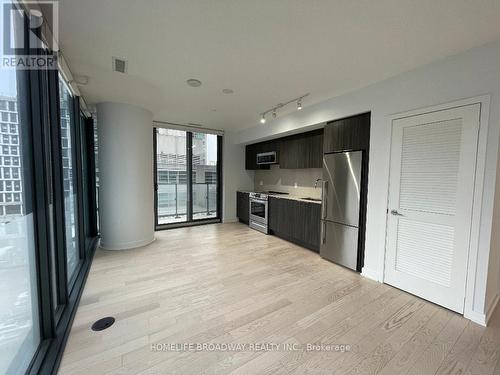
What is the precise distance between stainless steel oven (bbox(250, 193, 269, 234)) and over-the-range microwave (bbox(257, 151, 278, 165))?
830mm

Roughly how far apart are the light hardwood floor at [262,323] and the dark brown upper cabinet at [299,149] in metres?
2.00

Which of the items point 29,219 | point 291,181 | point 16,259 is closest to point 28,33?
point 29,219

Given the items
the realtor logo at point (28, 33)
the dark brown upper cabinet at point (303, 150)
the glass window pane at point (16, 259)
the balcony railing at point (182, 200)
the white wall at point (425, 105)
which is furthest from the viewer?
the balcony railing at point (182, 200)

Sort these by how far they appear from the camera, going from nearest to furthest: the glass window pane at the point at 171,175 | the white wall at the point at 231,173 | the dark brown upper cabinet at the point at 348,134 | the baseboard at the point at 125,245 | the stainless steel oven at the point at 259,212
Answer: the dark brown upper cabinet at the point at 348,134
the baseboard at the point at 125,245
the stainless steel oven at the point at 259,212
the glass window pane at the point at 171,175
the white wall at the point at 231,173

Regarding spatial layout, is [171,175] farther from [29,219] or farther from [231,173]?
[29,219]

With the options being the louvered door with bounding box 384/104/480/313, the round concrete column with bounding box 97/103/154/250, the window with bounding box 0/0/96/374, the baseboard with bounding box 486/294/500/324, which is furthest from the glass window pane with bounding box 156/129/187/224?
the baseboard with bounding box 486/294/500/324

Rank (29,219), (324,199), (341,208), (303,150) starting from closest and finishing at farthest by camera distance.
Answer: (29,219)
(341,208)
(324,199)
(303,150)

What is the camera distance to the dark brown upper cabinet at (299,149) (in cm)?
410

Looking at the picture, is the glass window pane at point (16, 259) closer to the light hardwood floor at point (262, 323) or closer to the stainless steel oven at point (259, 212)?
the light hardwood floor at point (262, 323)

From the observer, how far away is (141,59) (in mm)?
2256

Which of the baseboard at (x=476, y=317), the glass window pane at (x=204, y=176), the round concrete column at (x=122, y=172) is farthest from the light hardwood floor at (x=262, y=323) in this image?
the glass window pane at (x=204, y=176)

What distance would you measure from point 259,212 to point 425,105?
3637mm

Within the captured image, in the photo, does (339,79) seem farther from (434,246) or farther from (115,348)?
(115,348)

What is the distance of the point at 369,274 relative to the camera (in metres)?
2.88
